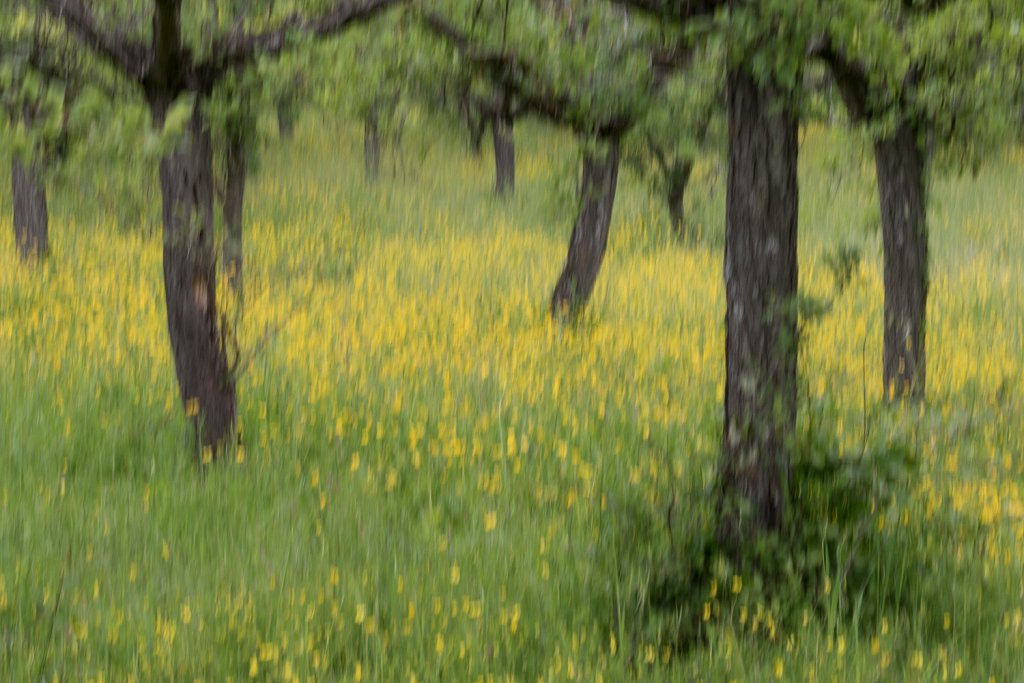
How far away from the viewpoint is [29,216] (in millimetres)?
14539

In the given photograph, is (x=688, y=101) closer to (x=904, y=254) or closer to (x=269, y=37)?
(x=904, y=254)

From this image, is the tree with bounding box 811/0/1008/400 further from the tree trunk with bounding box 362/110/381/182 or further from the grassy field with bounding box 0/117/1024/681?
the tree trunk with bounding box 362/110/381/182

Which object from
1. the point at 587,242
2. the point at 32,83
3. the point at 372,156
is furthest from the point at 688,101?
the point at 372,156

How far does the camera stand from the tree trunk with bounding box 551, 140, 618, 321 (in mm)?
11438

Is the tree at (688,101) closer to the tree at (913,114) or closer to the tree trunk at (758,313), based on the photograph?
the tree trunk at (758,313)

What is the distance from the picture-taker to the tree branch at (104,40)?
20.4ft

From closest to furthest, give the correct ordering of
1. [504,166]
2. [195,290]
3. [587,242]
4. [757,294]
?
[757,294]
[195,290]
[587,242]
[504,166]

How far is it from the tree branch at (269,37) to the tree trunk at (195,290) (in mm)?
302

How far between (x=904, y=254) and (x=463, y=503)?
4534mm

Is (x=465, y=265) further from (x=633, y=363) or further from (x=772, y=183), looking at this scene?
(x=772, y=183)

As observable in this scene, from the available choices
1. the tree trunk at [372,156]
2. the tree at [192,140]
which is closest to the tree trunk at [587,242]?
the tree at [192,140]

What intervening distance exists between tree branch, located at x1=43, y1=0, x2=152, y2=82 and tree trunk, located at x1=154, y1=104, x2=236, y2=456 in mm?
281

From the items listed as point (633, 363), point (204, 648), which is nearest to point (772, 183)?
point (204, 648)

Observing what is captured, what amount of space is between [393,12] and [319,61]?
69 centimetres
